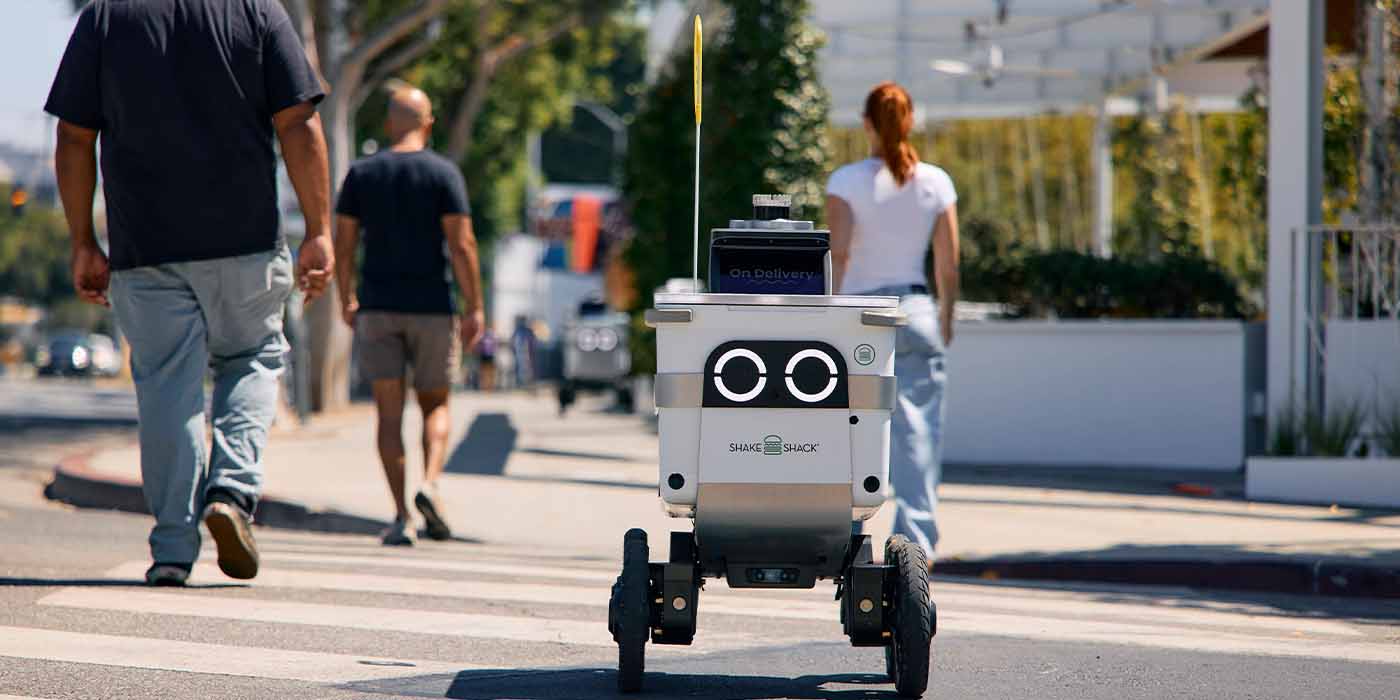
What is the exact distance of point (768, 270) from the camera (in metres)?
4.90

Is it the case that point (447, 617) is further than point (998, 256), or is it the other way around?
point (998, 256)

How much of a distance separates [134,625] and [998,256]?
890 cm

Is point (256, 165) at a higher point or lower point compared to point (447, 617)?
higher

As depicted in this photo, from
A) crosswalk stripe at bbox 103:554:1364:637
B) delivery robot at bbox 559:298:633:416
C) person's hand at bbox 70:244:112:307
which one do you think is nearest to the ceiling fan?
delivery robot at bbox 559:298:633:416

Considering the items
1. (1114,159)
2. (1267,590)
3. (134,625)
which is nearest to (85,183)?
(134,625)

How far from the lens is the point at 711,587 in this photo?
6.83 metres

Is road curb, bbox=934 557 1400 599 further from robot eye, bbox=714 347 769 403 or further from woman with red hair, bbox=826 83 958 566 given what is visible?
robot eye, bbox=714 347 769 403

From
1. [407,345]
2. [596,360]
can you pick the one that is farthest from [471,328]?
[596,360]

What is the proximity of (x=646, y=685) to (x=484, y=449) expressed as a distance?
30.6 feet

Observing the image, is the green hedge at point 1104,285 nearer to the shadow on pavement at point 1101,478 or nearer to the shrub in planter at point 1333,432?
the shadow on pavement at point 1101,478

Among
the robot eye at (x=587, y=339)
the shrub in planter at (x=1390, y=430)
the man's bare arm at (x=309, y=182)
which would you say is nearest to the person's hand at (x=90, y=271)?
the man's bare arm at (x=309, y=182)

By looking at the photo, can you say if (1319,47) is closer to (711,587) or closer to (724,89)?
(724,89)

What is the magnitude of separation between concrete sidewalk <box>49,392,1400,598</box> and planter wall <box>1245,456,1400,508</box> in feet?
0.54

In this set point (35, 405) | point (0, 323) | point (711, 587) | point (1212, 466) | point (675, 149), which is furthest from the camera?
point (0, 323)
